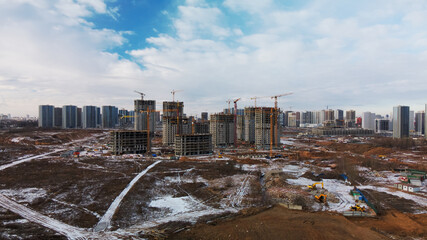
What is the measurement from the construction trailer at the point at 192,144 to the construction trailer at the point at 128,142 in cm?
857

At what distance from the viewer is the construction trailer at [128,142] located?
165 feet

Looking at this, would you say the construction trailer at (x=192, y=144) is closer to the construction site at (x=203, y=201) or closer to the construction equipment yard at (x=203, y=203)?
the construction site at (x=203, y=201)

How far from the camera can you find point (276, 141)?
6500cm

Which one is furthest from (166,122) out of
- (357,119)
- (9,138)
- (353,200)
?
(357,119)

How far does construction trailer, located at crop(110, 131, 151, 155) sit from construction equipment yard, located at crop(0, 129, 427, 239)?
1263cm

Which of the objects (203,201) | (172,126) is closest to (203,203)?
(203,201)

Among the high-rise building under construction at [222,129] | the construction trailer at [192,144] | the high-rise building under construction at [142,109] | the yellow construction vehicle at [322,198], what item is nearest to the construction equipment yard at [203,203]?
the yellow construction vehicle at [322,198]

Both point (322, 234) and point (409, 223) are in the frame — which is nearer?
point (322, 234)

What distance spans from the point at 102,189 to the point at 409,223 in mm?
26533

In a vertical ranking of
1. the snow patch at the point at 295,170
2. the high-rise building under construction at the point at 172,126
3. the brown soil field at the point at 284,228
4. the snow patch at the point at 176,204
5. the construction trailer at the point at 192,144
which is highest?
the high-rise building under construction at the point at 172,126

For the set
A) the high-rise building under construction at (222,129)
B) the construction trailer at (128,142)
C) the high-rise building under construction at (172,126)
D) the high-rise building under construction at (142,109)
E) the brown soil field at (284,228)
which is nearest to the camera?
the brown soil field at (284,228)

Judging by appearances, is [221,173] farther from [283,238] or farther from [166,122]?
[166,122]

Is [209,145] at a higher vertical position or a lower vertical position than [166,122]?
lower

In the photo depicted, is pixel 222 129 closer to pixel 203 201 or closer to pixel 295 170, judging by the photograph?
pixel 295 170
